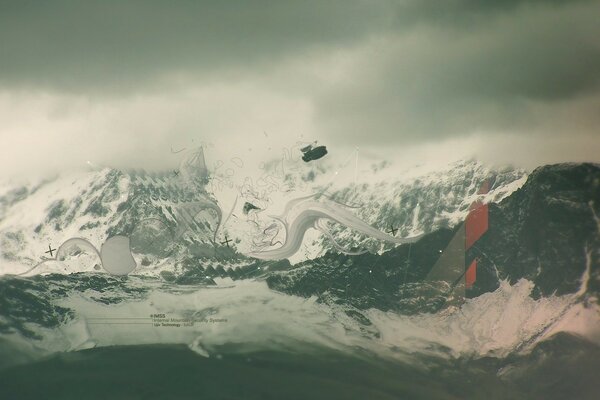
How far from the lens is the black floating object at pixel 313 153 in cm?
2970

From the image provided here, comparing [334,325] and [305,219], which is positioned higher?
[305,219]

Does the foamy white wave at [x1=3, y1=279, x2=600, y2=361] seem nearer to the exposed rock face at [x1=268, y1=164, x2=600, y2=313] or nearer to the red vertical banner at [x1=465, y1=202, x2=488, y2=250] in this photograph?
the exposed rock face at [x1=268, y1=164, x2=600, y2=313]

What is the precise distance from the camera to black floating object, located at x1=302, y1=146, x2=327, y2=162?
97.5 feet

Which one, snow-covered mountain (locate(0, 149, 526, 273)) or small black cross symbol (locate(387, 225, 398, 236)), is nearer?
snow-covered mountain (locate(0, 149, 526, 273))

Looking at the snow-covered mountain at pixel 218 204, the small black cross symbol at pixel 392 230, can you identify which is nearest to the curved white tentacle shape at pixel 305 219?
the snow-covered mountain at pixel 218 204

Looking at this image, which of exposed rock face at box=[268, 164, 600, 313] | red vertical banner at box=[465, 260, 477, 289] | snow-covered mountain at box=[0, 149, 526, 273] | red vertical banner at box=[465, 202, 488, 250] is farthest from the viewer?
red vertical banner at box=[465, 260, 477, 289]

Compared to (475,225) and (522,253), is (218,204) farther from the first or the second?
(522,253)

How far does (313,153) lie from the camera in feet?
97.8

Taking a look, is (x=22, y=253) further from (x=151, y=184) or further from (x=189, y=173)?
(x=189, y=173)

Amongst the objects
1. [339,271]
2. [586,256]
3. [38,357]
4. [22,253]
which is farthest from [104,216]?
[586,256]

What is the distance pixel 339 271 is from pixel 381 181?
5.58 meters

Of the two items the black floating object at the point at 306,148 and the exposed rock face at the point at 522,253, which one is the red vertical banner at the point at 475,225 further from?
the black floating object at the point at 306,148

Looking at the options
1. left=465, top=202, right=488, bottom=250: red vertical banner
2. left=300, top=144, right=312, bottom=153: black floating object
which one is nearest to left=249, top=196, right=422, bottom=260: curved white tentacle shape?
left=300, top=144, right=312, bottom=153: black floating object

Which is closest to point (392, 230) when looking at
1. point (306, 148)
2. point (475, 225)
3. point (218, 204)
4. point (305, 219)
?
point (475, 225)
